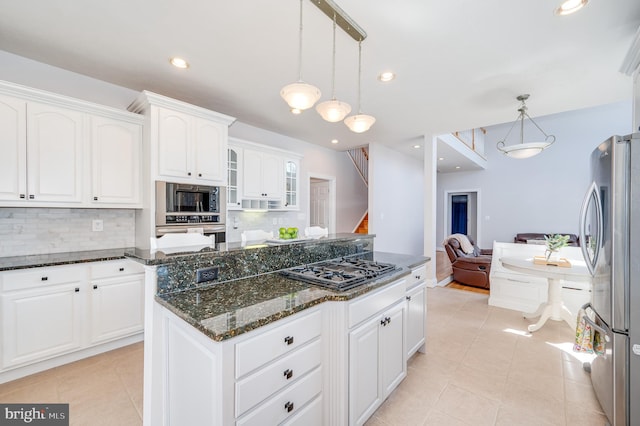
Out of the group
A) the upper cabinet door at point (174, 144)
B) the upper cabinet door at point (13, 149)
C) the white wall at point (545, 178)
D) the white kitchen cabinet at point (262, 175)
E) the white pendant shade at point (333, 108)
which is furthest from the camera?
the white wall at point (545, 178)

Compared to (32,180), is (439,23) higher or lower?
higher

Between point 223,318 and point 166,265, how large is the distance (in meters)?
0.54

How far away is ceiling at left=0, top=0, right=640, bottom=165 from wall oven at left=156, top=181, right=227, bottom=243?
1153mm

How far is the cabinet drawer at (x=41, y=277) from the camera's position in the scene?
2051 millimetres

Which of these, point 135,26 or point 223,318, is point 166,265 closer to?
point 223,318

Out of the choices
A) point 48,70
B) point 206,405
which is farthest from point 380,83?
point 48,70

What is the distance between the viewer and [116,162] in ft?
8.99

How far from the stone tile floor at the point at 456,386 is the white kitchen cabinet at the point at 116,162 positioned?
4.95 ft

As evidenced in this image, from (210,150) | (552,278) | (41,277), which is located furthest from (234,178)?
(552,278)

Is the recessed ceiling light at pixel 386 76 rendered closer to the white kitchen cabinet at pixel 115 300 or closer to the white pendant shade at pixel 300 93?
the white pendant shade at pixel 300 93

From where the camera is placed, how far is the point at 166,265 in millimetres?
1419

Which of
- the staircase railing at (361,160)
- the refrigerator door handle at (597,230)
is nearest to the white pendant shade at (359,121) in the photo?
the refrigerator door handle at (597,230)

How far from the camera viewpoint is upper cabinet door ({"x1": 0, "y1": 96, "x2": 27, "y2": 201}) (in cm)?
217

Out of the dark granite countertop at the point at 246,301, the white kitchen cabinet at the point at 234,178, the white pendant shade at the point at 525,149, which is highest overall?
the white pendant shade at the point at 525,149
